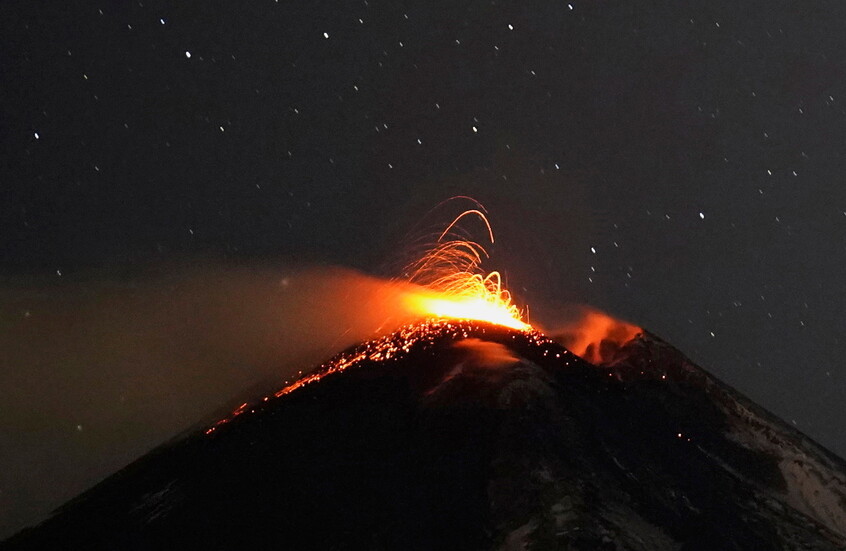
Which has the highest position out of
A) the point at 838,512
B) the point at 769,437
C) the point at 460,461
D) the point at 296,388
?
the point at 296,388

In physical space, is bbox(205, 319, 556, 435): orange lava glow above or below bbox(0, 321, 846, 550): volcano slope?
above

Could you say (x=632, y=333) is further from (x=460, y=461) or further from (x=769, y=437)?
(x=460, y=461)

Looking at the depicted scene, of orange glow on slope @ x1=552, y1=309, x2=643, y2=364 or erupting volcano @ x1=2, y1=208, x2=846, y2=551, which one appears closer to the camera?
erupting volcano @ x1=2, y1=208, x2=846, y2=551

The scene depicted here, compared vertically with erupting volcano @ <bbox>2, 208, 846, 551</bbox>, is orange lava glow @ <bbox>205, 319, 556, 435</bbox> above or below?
above

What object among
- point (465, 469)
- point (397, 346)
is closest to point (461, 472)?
point (465, 469)

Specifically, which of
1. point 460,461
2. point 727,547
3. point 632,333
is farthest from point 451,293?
point 727,547

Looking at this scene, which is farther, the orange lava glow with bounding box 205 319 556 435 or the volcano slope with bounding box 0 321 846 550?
the orange lava glow with bounding box 205 319 556 435

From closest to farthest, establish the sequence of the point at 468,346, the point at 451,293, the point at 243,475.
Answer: the point at 243,475 < the point at 468,346 < the point at 451,293
